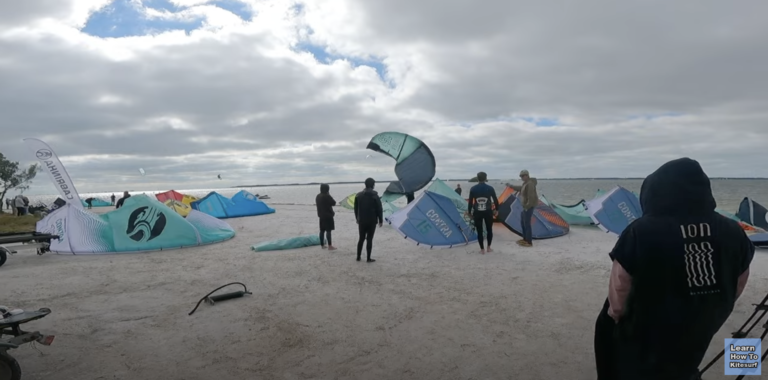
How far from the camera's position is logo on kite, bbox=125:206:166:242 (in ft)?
34.9

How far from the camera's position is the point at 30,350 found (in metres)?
4.29

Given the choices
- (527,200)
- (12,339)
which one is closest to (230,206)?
(527,200)

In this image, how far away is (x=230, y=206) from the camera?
21984 mm

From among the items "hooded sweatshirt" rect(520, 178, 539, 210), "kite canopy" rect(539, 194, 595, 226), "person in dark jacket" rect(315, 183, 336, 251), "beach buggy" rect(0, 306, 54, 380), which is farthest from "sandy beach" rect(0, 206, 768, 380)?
"kite canopy" rect(539, 194, 595, 226)

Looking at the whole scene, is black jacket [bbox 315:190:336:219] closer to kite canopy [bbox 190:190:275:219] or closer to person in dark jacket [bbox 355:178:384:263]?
person in dark jacket [bbox 355:178:384:263]

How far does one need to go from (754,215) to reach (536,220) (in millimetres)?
9556

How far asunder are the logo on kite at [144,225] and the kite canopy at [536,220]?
10.1 m

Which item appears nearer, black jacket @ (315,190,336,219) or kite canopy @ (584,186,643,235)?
black jacket @ (315,190,336,219)

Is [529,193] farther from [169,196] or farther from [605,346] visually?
[169,196]

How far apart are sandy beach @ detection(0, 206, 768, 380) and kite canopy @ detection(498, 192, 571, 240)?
2.39 meters

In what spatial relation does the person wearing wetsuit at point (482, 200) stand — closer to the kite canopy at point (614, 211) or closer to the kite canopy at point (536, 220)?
the kite canopy at point (536, 220)

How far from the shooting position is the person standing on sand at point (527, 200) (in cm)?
1025

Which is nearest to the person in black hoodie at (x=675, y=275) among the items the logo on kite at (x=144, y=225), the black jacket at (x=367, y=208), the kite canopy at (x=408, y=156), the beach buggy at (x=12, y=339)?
the beach buggy at (x=12, y=339)

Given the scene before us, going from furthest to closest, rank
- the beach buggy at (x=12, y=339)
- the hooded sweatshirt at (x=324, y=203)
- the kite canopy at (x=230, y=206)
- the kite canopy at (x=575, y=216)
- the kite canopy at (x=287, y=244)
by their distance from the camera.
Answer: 1. the kite canopy at (x=230, y=206)
2. the kite canopy at (x=575, y=216)
3. the kite canopy at (x=287, y=244)
4. the hooded sweatshirt at (x=324, y=203)
5. the beach buggy at (x=12, y=339)
